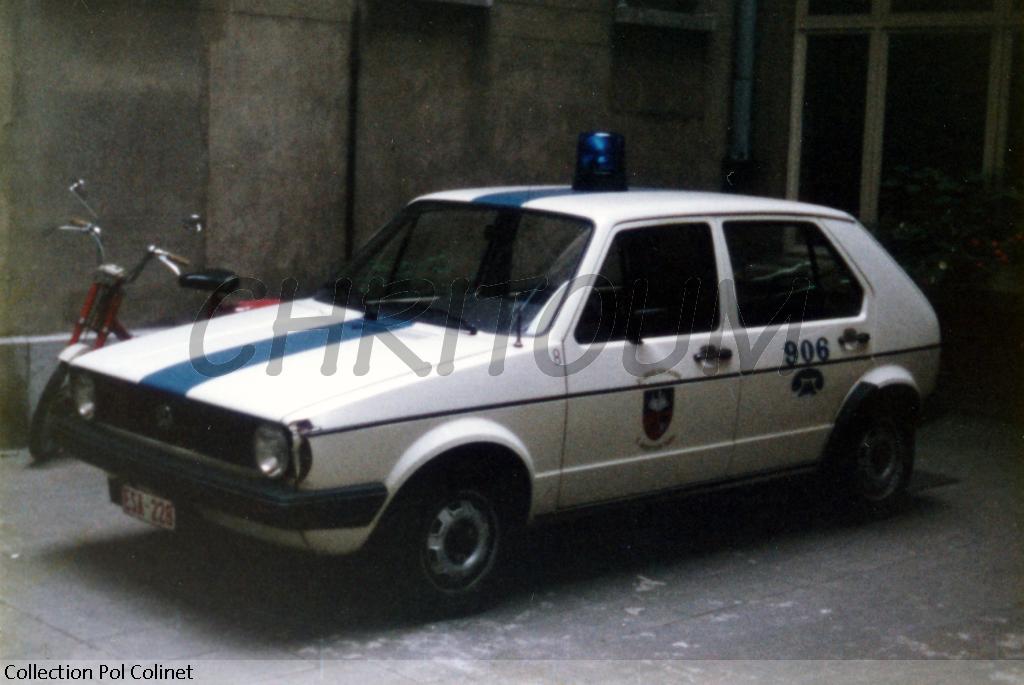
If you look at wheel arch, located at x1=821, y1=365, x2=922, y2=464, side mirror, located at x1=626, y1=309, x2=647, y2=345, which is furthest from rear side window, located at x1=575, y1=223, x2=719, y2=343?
wheel arch, located at x1=821, y1=365, x2=922, y2=464

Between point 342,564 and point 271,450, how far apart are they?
1.20 m

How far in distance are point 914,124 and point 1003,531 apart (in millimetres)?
5019

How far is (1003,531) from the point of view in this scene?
7.54m

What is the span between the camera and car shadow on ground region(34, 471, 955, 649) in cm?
577

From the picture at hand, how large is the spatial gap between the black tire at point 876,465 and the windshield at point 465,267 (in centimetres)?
211

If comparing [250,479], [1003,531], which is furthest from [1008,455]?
[250,479]

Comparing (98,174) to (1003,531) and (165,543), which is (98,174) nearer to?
(165,543)

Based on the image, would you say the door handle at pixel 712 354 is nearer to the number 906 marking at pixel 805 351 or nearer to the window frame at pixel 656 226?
the window frame at pixel 656 226

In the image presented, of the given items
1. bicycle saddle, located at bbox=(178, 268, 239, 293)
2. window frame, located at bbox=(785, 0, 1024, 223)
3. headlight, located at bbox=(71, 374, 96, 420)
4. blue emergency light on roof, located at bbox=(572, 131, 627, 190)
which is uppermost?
window frame, located at bbox=(785, 0, 1024, 223)

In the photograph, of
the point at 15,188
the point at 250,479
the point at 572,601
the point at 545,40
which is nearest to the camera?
the point at 250,479

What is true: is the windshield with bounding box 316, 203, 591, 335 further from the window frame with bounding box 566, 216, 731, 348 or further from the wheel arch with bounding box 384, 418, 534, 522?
the wheel arch with bounding box 384, 418, 534, 522

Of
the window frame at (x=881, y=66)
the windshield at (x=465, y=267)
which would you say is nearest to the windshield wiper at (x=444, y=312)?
the windshield at (x=465, y=267)

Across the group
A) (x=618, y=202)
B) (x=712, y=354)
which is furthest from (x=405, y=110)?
(x=712, y=354)

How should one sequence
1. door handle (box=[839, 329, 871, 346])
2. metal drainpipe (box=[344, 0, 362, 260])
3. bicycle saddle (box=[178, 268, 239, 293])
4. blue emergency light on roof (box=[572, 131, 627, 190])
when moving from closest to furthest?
blue emergency light on roof (box=[572, 131, 627, 190]) < door handle (box=[839, 329, 871, 346]) < bicycle saddle (box=[178, 268, 239, 293]) < metal drainpipe (box=[344, 0, 362, 260])
